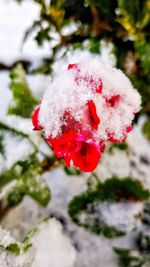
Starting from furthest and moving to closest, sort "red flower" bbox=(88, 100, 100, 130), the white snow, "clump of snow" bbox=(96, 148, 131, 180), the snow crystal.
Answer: the white snow < "clump of snow" bbox=(96, 148, 131, 180) < the snow crystal < "red flower" bbox=(88, 100, 100, 130)

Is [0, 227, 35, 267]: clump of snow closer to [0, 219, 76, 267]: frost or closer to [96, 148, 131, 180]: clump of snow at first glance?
[0, 219, 76, 267]: frost

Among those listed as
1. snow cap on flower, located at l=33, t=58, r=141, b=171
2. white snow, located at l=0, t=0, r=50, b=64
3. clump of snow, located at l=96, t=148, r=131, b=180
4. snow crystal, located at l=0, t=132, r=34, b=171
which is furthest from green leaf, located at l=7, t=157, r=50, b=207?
white snow, located at l=0, t=0, r=50, b=64

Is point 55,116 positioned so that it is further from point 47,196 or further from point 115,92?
point 47,196

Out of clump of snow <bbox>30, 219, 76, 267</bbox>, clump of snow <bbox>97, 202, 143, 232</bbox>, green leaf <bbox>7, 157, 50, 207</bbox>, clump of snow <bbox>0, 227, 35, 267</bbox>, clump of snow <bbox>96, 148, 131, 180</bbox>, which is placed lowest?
clump of snow <bbox>30, 219, 76, 267</bbox>

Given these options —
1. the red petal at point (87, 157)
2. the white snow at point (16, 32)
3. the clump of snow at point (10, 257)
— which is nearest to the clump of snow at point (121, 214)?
the clump of snow at point (10, 257)

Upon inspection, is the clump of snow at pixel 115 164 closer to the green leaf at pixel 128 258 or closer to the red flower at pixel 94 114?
the green leaf at pixel 128 258
